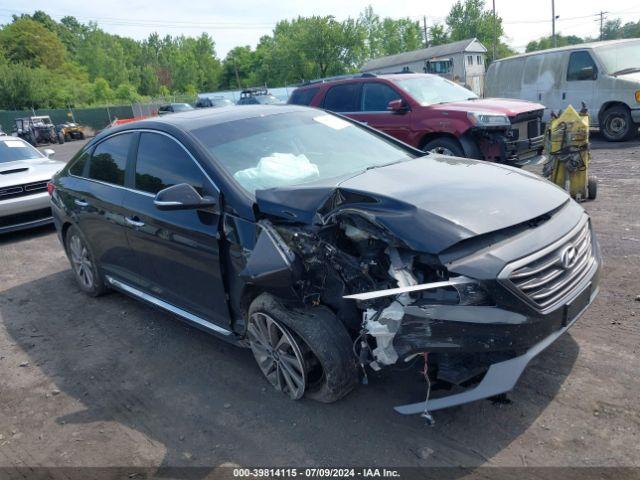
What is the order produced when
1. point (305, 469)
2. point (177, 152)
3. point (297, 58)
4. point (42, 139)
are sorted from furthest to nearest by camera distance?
point (297, 58) < point (42, 139) < point (177, 152) < point (305, 469)

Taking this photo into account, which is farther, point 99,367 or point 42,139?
point 42,139

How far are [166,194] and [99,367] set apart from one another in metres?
1.62

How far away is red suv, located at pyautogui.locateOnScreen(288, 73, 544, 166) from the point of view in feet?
25.3

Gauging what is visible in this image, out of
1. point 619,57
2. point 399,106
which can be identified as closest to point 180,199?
point 399,106

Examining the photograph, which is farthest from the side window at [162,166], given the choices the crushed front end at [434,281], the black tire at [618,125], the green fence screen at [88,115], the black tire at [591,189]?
the green fence screen at [88,115]

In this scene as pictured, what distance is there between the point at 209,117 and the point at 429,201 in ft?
6.85

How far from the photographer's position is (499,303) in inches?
98.3

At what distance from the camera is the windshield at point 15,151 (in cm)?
877

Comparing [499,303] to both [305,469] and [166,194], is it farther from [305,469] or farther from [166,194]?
[166,194]

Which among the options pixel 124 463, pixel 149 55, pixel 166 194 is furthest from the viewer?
pixel 149 55

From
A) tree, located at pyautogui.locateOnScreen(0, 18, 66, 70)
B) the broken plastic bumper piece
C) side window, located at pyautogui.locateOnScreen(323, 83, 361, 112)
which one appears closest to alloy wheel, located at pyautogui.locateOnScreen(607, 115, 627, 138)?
side window, located at pyautogui.locateOnScreen(323, 83, 361, 112)

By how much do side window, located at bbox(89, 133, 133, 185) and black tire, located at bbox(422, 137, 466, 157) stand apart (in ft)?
15.9

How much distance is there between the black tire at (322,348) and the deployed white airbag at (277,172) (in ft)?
2.76

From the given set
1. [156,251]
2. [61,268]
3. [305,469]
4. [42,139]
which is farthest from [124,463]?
[42,139]
